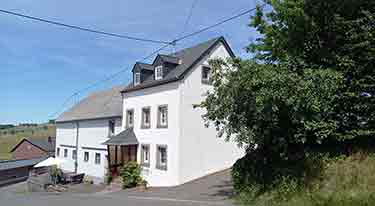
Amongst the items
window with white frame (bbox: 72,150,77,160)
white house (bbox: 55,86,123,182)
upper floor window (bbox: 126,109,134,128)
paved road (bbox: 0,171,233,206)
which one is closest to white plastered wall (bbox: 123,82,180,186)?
upper floor window (bbox: 126,109,134,128)

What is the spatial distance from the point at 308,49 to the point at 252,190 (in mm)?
6257

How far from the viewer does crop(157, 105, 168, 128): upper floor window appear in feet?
80.9

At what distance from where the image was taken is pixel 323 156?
1359cm

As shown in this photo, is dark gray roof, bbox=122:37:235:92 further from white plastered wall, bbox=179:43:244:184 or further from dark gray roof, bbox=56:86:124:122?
dark gray roof, bbox=56:86:124:122

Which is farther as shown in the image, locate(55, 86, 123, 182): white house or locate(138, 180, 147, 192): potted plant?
locate(55, 86, 123, 182): white house

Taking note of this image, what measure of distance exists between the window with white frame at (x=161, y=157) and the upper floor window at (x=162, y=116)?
1.50 m

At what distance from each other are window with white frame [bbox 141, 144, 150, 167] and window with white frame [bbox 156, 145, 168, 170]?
126cm

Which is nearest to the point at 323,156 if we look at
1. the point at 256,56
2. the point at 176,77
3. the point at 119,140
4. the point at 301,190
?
the point at 301,190

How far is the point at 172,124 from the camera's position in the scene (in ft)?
78.4

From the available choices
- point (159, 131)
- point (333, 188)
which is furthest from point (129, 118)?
point (333, 188)

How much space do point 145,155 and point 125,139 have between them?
2.03m

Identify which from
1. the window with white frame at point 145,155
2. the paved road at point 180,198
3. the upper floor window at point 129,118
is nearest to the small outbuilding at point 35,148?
the upper floor window at point 129,118

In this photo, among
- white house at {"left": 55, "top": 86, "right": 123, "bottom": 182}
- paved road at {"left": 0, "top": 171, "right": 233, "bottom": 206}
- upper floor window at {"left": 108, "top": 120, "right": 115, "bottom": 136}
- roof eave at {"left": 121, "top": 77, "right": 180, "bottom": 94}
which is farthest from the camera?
white house at {"left": 55, "top": 86, "right": 123, "bottom": 182}

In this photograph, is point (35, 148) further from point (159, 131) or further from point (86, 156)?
point (159, 131)
